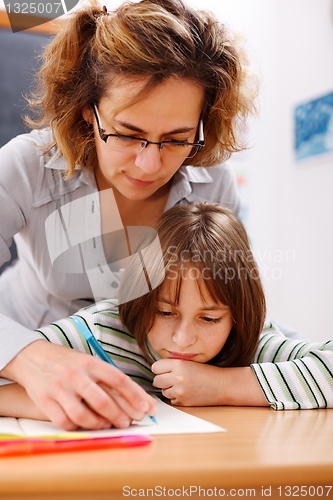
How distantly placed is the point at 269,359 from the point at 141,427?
0.41 metres

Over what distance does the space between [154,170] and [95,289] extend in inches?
12.7

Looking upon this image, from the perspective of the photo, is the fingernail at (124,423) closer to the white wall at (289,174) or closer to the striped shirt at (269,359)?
the striped shirt at (269,359)

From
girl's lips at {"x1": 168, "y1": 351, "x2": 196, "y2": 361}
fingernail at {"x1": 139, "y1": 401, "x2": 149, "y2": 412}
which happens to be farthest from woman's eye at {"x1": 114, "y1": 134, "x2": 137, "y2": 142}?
fingernail at {"x1": 139, "y1": 401, "x2": 149, "y2": 412}

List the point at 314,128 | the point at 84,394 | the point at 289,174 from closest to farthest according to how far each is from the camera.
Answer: the point at 84,394 → the point at 314,128 → the point at 289,174

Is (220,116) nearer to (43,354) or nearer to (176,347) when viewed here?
(176,347)


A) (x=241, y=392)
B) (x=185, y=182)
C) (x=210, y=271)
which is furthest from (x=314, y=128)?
(x=241, y=392)

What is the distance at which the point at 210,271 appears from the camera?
36.3 inches

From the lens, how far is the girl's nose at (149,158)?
0.96m

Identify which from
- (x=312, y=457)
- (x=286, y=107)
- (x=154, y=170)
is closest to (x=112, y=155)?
(x=154, y=170)

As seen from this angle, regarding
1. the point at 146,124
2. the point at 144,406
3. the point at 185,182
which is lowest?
the point at 144,406

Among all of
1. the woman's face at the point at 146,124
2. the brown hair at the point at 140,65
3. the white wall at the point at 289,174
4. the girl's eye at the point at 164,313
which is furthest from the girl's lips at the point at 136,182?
the white wall at the point at 289,174

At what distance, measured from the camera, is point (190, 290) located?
0.90 m

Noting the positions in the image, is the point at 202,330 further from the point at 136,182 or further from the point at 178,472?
the point at 178,472

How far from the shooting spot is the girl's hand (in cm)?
84
